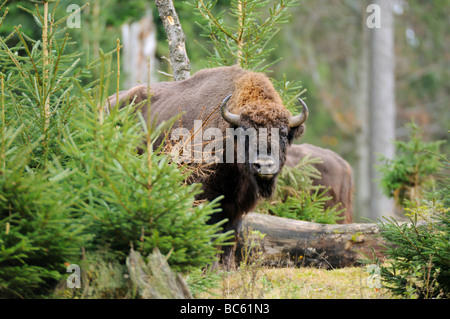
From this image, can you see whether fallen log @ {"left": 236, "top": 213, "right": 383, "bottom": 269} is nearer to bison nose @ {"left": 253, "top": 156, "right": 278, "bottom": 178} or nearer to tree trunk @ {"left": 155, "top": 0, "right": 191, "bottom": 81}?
bison nose @ {"left": 253, "top": 156, "right": 278, "bottom": 178}

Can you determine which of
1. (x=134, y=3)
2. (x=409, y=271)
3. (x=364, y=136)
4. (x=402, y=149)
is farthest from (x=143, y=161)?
(x=364, y=136)

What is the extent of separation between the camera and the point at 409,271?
4738 mm

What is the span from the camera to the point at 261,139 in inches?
247

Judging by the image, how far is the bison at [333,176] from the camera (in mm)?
9758

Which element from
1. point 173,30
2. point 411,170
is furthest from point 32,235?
point 411,170

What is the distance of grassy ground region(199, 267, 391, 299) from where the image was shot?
15.5 ft

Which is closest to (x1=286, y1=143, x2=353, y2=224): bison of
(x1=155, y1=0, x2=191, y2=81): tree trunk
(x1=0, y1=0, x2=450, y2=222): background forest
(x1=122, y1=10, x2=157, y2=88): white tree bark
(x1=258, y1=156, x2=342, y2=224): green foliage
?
(x1=258, y1=156, x2=342, y2=224): green foliage

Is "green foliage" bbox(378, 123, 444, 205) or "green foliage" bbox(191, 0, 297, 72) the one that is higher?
"green foliage" bbox(191, 0, 297, 72)

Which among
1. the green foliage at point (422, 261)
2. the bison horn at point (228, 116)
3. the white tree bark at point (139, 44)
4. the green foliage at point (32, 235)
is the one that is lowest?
the green foliage at point (422, 261)

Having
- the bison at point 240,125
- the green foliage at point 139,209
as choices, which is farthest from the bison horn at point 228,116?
the green foliage at point 139,209

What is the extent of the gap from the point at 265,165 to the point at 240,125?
25.3 inches

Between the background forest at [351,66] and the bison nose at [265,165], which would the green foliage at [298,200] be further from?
the background forest at [351,66]

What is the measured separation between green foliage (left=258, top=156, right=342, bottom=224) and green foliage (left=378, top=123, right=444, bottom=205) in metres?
2.07

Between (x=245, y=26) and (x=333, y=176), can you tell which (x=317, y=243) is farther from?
(x=245, y=26)
